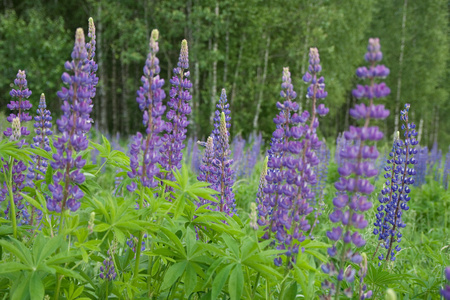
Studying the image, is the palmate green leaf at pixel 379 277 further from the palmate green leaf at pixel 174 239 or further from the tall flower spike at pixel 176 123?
the tall flower spike at pixel 176 123

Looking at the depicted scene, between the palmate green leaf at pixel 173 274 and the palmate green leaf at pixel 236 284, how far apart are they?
0.87 ft

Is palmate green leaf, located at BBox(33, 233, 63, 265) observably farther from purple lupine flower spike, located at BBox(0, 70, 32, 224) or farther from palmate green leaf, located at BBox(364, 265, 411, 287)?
palmate green leaf, located at BBox(364, 265, 411, 287)

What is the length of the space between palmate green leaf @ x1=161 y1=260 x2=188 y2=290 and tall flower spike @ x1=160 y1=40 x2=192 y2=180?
64 cm

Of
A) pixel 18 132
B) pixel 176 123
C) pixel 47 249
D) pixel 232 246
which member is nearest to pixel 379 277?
pixel 232 246

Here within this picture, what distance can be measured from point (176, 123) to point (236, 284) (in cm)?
113

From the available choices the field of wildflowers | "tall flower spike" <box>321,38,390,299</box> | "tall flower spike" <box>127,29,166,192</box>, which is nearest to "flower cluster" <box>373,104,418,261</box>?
the field of wildflowers

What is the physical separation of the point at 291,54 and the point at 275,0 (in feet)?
7.58

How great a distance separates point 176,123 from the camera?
2521 mm

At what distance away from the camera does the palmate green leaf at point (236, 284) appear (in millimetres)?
1680

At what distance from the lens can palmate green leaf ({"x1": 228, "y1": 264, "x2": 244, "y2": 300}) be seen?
1.68 meters

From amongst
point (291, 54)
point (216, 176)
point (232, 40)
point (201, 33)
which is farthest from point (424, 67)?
point (216, 176)

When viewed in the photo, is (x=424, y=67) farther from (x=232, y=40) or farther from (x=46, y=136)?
(x=46, y=136)

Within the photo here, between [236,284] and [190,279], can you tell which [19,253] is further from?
[236,284]

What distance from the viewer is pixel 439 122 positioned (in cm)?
3534
